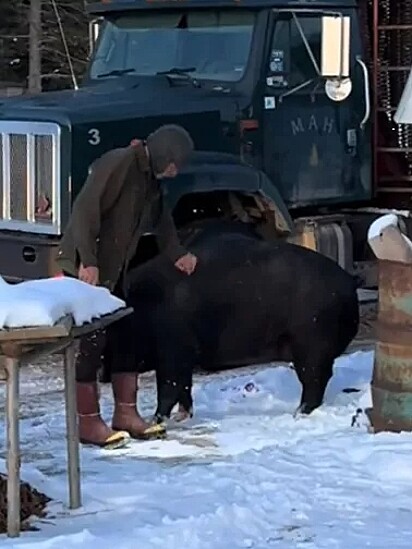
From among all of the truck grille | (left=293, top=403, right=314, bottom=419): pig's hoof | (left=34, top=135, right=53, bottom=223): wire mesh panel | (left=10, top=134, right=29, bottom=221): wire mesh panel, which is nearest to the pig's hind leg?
(left=293, top=403, right=314, bottom=419): pig's hoof

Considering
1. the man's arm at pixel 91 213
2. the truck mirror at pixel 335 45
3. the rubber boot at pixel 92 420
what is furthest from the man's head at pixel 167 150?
the truck mirror at pixel 335 45

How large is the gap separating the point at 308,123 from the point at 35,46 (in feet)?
61.9

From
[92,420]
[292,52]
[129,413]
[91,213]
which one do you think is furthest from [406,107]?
[292,52]

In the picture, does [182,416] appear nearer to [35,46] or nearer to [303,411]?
[303,411]

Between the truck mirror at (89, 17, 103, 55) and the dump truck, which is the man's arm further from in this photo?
the truck mirror at (89, 17, 103, 55)

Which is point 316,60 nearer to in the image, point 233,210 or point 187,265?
point 233,210

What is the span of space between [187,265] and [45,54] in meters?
24.5

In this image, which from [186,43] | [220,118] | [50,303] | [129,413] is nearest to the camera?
[50,303]

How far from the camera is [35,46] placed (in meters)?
29.5

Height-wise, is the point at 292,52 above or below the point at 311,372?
above

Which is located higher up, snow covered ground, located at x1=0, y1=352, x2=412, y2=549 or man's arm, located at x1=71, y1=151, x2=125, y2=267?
man's arm, located at x1=71, y1=151, x2=125, y2=267

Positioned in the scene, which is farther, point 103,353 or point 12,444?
point 103,353

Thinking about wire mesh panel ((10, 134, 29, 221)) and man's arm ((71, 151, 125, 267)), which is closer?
man's arm ((71, 151, 125, 267))

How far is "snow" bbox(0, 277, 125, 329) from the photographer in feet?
19.0
